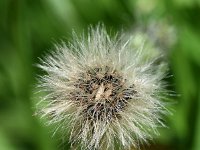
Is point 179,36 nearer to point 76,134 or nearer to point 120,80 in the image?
point 120,80

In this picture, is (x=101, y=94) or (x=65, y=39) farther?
(x=65, y=39)

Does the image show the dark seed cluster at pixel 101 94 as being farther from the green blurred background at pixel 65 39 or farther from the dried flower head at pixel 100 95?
the green blurred background at pixel 65 39

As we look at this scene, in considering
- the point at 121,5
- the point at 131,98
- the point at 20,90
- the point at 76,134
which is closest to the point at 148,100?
the point at 131,98

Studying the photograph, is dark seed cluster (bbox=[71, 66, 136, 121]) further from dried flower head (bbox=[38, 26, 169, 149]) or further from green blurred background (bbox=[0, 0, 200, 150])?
green blurred background (bbox=[0, 0, 200, 150])

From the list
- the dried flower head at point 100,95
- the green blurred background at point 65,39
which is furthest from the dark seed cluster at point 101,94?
the green blurred background at point 65,39

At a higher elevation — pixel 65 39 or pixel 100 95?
pixel 65 39

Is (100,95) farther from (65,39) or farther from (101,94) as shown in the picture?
(65,39)

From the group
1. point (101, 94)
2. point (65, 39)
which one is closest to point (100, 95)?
point (101, 94)
